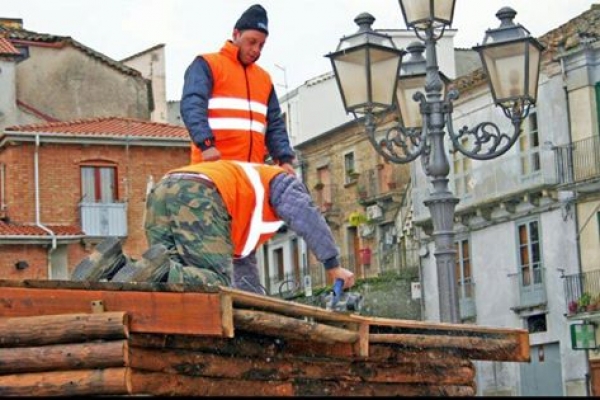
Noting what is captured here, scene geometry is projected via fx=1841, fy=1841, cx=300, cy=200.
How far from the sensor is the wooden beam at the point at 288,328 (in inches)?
301

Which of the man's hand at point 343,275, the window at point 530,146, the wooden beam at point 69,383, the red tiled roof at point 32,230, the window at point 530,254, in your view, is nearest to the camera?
the wooden beam at point 69,383

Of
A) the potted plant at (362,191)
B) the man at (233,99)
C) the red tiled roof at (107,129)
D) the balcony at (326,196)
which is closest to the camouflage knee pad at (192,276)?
the man at (233,99)

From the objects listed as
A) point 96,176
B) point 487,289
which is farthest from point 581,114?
point 96,176

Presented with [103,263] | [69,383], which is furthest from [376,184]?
[69,383]

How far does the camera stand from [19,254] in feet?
160

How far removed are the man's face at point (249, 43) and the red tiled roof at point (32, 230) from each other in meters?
39.6

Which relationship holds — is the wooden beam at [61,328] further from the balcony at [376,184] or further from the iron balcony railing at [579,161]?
the balcony at [376,184]

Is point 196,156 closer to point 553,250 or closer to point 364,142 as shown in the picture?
point 553,250

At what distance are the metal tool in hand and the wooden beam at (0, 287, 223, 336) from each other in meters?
1.45

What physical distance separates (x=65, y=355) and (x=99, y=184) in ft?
148

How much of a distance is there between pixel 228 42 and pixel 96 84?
4648 cm

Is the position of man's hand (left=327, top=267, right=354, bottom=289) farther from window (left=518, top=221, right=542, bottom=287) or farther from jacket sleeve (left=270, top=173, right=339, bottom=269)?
window (left=518, top=221, right=542, bottom=287)

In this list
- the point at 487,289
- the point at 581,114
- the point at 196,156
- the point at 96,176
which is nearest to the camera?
the point at 196,156

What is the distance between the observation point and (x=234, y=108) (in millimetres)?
9367
